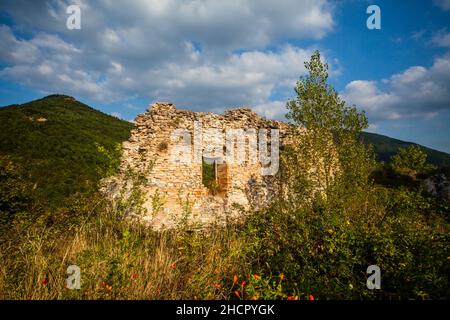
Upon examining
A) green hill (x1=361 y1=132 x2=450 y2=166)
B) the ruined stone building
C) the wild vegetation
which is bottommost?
the wild vegetation

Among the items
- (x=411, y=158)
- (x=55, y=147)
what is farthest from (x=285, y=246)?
(x=411, y=158)

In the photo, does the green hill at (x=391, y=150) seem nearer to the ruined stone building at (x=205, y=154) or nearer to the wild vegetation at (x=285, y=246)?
the ruined stone building at (x=205, y=154)

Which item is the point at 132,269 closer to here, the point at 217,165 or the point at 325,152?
the point at 325,152

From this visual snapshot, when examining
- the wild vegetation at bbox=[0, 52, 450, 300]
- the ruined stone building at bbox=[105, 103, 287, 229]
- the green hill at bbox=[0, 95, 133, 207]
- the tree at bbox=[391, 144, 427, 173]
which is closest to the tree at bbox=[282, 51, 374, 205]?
the wild vegetation at bbox=[0, 52, 450, 300]

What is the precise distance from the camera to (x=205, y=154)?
10234 mm

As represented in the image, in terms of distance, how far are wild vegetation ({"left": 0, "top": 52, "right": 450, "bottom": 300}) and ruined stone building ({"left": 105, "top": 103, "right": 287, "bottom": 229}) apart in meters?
2.33

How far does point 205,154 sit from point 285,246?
5.89 meters

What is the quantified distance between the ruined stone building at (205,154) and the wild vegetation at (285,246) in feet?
7.66

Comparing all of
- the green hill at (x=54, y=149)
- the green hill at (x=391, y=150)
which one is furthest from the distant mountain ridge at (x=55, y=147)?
the green hill at (x=391, y=150)

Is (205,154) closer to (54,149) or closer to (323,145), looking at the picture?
(323,145)

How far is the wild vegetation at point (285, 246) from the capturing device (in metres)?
3.37

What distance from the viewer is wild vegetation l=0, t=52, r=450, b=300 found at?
337 centimetres

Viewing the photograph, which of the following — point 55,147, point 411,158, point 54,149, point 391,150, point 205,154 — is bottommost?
point 205,154

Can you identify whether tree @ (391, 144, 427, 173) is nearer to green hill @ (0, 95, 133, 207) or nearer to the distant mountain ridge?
the distant mountain ridge
